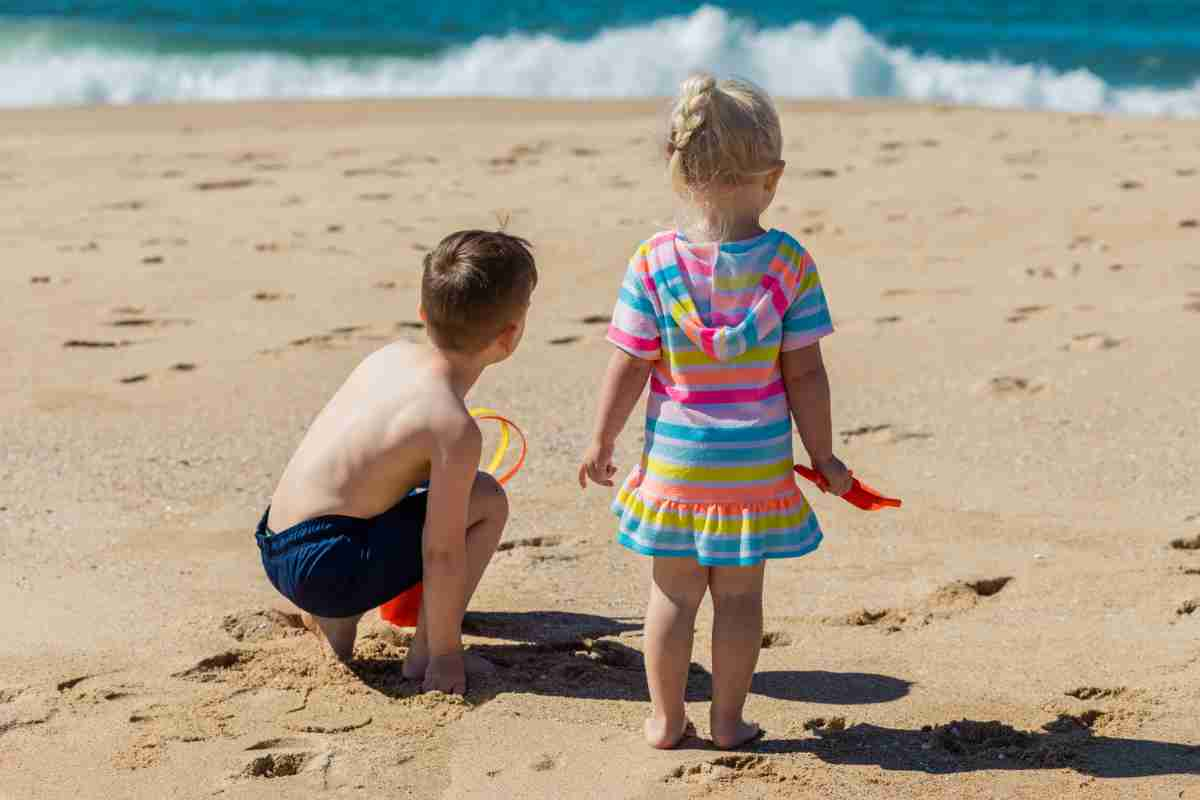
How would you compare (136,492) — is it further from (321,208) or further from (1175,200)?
(1175,200)

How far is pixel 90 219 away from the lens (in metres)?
7.39

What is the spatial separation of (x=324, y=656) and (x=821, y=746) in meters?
0.96

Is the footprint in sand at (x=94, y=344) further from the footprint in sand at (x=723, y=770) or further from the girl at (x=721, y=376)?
the footprint in sand at (x=723, y=770)

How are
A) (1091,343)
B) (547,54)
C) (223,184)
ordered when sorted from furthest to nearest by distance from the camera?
(547,54) → (223,184) → (1091,343)

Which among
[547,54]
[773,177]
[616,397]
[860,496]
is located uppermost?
[547,54]

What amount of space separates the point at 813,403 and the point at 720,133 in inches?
18.6

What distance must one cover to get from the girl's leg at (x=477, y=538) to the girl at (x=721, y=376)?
41 centimetres

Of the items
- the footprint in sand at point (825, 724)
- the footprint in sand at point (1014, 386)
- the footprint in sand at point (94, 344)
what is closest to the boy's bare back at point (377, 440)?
the footprint in sand at point (825, 724)

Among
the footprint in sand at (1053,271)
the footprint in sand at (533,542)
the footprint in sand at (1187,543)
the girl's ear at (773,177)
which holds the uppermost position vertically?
the girl's ear at (773,177)

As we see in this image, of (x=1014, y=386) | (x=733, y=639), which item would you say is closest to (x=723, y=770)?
(x=733, y=639)

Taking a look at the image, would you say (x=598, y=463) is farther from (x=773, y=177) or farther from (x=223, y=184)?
(x=223, y=184)

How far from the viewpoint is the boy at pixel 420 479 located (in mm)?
2697

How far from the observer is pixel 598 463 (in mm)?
2562

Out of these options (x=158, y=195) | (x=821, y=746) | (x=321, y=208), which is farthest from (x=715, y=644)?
(x=158, y=195)
